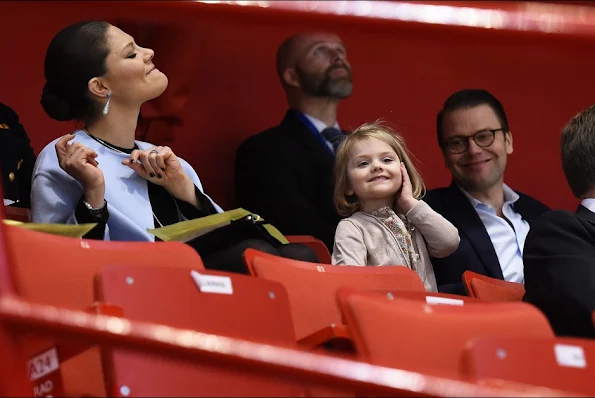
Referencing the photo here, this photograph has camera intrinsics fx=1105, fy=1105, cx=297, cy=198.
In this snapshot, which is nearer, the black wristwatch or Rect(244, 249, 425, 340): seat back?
Rect(244, 249, 425, 340): seat back

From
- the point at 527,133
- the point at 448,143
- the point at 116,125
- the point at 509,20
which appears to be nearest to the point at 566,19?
the point at 509,20

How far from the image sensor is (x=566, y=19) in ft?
1.79

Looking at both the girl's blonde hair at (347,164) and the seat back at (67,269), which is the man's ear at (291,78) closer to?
the girl's blonde hair at (347,164)

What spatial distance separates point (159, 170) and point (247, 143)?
0.58m

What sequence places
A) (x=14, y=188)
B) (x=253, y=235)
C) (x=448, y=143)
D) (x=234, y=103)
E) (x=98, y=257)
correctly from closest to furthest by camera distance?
(x=98, y=257), (x=253, y=235), (x=14, y=188), (x=448, y=143), (x=234, y=103)

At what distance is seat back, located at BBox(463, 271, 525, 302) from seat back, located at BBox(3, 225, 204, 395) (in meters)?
0.57

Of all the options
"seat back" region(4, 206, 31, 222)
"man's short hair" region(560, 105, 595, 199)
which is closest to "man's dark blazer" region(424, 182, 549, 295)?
"man's short hair" region(560, 105, 595, 199)

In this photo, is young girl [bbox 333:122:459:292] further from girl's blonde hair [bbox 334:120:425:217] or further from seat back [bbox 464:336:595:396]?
seat back [bbox 464:336:595:396]

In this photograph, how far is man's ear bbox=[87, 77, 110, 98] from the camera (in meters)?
1.68

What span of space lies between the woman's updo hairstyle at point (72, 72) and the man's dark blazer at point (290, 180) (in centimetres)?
46

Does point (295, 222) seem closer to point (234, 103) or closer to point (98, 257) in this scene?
point (234, 103)

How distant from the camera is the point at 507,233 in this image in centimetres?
205

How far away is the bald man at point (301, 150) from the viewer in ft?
6.58

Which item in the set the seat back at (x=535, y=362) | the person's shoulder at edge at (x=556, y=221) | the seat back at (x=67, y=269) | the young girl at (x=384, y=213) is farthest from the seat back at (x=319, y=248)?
the seat back at (x=535, y=362)
